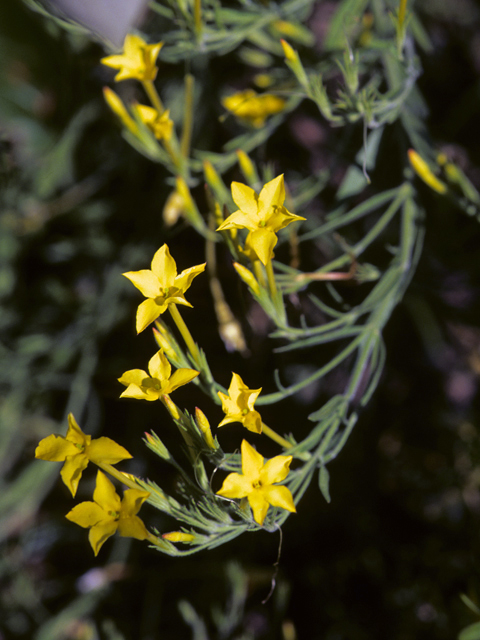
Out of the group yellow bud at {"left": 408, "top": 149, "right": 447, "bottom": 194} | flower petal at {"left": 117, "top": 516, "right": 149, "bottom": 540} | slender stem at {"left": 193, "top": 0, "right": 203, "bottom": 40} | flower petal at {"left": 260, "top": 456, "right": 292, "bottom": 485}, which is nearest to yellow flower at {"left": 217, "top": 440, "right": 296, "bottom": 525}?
flower petal at {"left": 260, "top": 456, "right": 292, "bottom": 485}

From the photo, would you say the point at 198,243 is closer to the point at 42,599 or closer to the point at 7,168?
the point at 7,168

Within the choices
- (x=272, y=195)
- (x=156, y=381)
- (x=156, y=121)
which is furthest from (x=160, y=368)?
(x=156, y=121)

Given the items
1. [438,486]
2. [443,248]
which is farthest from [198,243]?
[438,486]

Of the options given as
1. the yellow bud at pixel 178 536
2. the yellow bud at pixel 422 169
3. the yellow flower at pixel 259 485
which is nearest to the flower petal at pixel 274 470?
the yellow flower at pixel 259 485

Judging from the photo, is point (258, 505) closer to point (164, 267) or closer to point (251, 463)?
point (251, 463)

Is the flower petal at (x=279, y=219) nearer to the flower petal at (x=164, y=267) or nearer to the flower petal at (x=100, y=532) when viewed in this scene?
the flower petal at (x=164, y=267)

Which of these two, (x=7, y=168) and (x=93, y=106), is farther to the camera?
(x=93, y=106)
